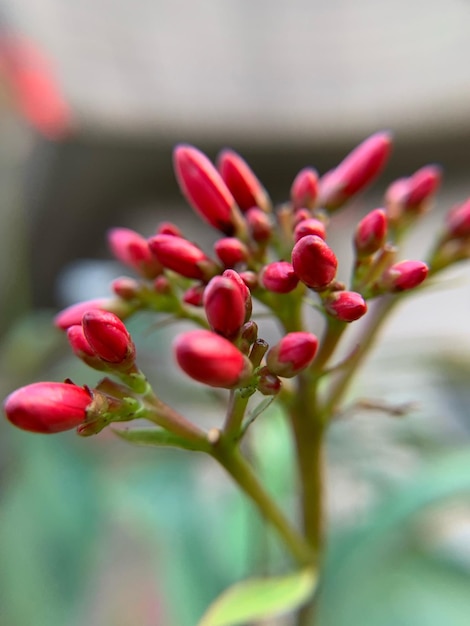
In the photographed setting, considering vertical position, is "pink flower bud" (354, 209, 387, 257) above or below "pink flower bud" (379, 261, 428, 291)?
above

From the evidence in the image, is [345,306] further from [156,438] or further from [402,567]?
[402,567]

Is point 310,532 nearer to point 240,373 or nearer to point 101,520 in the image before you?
point 240,373

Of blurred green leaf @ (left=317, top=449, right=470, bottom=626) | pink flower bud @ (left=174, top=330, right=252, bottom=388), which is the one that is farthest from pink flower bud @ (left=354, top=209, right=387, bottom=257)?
blurred green leaf @ (left=317, top=449, right=470, bottom=626)

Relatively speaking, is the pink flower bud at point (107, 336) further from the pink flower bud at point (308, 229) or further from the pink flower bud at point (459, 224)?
the pink flower bud at point (459, 224)

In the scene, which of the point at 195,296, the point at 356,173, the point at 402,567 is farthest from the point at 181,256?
the point at 402,567

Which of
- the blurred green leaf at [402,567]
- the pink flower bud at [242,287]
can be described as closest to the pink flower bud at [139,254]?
the pink flower bud at [242,287]

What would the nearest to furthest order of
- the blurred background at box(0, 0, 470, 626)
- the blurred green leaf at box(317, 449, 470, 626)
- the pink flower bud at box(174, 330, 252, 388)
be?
the pink flower bud at box(174, 330, 252, 388)
the blurred green leaf at box(317, 449, 470, 626)
the blurred background at box(0, 0, 470, 626)

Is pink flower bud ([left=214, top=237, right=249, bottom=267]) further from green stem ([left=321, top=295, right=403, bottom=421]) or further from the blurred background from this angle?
the blurred background
